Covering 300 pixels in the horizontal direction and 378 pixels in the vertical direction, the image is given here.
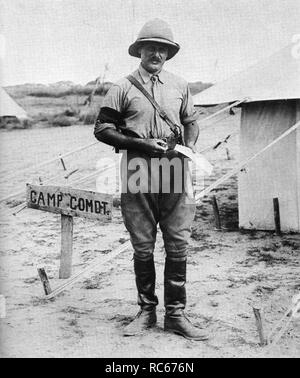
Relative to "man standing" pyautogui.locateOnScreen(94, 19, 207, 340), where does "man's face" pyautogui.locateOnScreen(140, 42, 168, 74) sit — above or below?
above

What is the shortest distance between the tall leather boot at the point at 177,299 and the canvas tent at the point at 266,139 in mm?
2624

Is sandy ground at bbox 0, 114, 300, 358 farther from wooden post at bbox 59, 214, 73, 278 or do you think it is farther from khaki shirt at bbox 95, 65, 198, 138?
khaki shirt at bbox 95, 65, 198, 138

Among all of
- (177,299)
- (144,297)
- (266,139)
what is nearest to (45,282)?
(144,297)

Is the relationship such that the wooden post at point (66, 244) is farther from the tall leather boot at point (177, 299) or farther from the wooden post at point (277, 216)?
the wooden post at point (277, 216)

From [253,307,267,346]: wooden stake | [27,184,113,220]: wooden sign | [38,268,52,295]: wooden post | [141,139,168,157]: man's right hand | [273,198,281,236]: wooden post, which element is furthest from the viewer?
[273,198,281,236]: wooden post

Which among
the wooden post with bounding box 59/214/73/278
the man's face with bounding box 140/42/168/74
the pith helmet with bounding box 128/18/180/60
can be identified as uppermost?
the pith helmet with bounding box 128/18/180/60

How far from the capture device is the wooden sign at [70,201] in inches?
143

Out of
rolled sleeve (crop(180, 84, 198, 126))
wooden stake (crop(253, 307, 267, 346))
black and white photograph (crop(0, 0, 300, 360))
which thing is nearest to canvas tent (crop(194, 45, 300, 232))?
black and white photograph (crop(0, 0, 300, 360))

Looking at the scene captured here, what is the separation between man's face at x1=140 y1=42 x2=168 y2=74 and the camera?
2934mm

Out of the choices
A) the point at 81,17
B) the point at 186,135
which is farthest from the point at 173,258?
the point at 81,17

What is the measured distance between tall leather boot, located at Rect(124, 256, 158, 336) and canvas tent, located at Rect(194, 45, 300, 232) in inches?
105

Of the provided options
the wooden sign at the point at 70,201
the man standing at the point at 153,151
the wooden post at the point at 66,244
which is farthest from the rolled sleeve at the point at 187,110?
the wooden post at the point at 66,244

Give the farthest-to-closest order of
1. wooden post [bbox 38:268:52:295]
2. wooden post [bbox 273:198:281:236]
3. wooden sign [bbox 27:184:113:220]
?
wooden post [bbox 273:198:281:236] < wooden post [bbox 38:268:52:295] < wooden sign [bbox 27:184:113:220]

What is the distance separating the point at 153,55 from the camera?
2941mm
